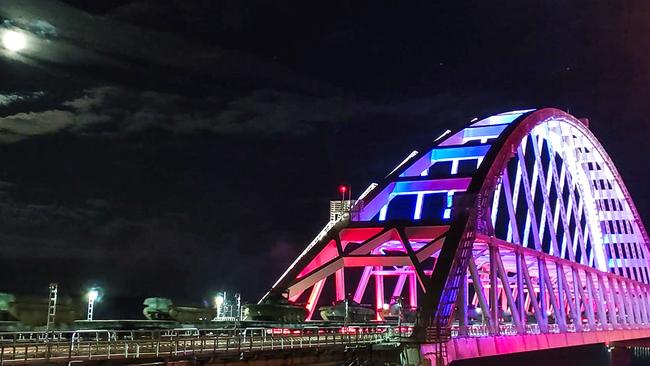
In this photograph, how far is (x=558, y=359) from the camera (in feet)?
315

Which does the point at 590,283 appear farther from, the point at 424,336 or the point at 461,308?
the point at 424,336

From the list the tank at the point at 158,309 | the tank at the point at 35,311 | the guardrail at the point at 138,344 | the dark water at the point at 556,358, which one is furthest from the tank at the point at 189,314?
the dark water at the point at 556,358

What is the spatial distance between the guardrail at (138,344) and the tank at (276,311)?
35.8 ft

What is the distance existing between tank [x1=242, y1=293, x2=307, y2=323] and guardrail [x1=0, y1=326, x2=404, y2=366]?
35.8ft

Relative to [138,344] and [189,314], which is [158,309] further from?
[138,344]

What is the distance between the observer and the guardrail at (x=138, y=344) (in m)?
21.5

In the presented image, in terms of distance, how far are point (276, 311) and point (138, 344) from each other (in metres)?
22.5

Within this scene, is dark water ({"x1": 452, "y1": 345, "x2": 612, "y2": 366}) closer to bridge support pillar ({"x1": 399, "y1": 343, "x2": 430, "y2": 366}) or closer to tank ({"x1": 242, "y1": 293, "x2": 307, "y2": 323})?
tank ({"x1": 242, "y1": 293, "x2": 307, "y2": 323})

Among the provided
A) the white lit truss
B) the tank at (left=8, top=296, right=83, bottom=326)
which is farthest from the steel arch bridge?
the tank at (left=8, top=296, right=83, bottom=326)

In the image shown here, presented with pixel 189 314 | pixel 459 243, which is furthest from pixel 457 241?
pixel 189 314

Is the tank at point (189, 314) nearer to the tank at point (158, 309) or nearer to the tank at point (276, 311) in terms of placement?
the tank at point (158, 309)

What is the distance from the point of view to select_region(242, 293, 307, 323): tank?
45656 mm

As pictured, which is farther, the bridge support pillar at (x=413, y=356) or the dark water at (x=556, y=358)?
the dark water at (x=556, y=358)

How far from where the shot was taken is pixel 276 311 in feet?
150
